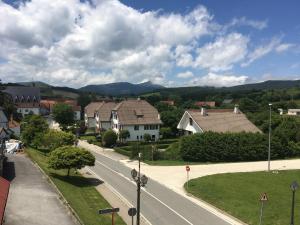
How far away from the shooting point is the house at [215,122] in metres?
57.7

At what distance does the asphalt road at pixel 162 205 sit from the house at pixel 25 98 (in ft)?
291

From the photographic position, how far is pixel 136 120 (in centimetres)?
7088

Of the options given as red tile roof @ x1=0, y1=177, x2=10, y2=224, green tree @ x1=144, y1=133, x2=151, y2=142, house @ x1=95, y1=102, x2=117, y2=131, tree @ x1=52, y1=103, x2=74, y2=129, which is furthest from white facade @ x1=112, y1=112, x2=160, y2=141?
red tile roof @ x1=0, y1=177, x2=10, y2=224

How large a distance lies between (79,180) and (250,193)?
52.0 feet

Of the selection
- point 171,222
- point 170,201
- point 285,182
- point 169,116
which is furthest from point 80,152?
point 169,116

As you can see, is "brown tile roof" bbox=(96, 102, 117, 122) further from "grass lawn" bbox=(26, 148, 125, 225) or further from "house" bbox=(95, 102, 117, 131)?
"grass lawn" bbox=(26, 148, 125, 225)

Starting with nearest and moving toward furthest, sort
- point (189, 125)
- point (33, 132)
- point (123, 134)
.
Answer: point (33, 132), point (189, 125), point (123, 134)

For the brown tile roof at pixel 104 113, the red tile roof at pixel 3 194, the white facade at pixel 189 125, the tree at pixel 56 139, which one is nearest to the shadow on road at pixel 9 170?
the tree at pixel 56 139

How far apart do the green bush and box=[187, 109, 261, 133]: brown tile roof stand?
6.85m

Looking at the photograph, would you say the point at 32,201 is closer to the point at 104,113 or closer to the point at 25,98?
the point at 104,113

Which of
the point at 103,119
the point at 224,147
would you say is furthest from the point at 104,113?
the point at 224,147

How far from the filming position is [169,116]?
7575 cm

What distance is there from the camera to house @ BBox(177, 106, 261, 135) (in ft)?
189

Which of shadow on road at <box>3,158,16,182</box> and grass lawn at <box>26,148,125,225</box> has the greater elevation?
shadow on road at <box>3,158,16,182</box>
